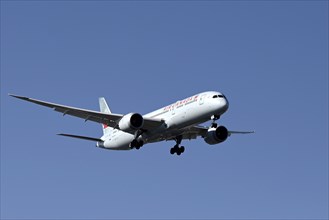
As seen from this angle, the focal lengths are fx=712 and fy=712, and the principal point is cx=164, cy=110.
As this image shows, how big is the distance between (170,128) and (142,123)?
7.98 ft

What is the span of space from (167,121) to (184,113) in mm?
2210

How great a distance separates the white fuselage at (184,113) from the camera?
57.6 meters

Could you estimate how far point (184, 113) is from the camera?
5906 cm

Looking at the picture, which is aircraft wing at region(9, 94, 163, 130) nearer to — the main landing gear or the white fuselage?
the white fuselage

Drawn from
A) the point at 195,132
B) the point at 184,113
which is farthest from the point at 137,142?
the point at 195,132

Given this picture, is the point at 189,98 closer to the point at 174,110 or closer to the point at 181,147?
the point at 174,110

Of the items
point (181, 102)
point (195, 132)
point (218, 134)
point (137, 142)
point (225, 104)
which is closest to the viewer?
point (225, 104)

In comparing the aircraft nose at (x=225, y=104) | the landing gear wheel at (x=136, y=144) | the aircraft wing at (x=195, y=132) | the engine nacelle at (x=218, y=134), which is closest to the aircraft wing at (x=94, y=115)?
the landing gear wheel at (x=136, y=144)

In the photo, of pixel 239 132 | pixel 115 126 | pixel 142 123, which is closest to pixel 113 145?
pixel 115 126

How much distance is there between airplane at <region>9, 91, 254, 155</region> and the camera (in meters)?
58.0

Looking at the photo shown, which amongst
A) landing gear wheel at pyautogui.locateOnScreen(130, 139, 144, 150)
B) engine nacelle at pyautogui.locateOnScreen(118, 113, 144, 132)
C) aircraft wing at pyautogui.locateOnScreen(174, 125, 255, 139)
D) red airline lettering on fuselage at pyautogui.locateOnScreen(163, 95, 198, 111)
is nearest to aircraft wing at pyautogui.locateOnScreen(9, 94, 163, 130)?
engine nacelle at pyautogui.locateOnScreen(118, 113, 144, 132)

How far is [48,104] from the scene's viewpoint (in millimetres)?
60125

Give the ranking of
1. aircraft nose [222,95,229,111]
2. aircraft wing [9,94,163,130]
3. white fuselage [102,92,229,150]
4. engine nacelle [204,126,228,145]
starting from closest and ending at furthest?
aircraft nose [222,95,229,111] < white fuselage [102,92,229,150] < aircraft wing [9,94,163,130] < engine nacelle [204,126,228,145]

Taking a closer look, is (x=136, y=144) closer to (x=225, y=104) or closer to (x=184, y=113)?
(x=184, y=113)
